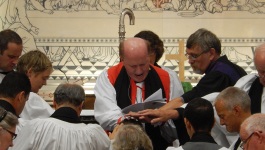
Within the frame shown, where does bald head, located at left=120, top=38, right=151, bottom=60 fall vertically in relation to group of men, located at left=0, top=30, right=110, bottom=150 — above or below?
above

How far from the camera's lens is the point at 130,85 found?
7.41m

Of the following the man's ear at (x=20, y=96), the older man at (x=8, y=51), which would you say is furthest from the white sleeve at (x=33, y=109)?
the man's ear at (x=20, y=96)

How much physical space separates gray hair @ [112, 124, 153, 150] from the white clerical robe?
66 centimetres

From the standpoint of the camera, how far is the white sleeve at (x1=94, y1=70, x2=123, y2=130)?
23.0 ft

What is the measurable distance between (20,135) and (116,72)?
160 centimetres

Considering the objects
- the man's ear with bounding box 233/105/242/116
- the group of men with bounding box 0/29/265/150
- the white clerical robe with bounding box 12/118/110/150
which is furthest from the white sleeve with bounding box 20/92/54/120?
the man's ear with bounding box 233/105/242/116

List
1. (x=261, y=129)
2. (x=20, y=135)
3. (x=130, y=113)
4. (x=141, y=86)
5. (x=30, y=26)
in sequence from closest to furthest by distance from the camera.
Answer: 1. (x=261, y=129)
2. (x=20, y=135)
3. (x=130, y=113)
4. (x=141, y=86)
5. (x=30, y=26)

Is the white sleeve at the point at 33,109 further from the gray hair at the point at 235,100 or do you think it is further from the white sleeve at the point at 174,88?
the gray hair at the point at 235,100

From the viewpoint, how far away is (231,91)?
633 cm

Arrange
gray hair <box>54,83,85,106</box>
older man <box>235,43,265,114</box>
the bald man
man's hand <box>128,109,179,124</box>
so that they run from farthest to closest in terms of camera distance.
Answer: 1. the bald man
2. older man <box>235,43,265,114</box>
3. man's hand <box>128,109,179,124</box>
4. gray hair <box>54,83,85,106</box>

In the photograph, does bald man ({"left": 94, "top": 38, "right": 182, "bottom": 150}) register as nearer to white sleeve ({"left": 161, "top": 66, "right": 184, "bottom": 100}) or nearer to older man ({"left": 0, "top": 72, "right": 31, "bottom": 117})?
white sleeve ({"left": 161, "top": 66, "right": 184, "bottom": 100})

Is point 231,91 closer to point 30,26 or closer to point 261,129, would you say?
point 261,129

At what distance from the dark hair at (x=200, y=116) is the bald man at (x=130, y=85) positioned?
45.1 inches

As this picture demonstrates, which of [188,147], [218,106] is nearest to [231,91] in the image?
[218,106]
